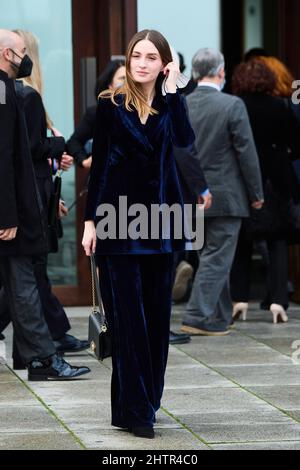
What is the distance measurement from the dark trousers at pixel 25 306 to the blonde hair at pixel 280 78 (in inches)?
125

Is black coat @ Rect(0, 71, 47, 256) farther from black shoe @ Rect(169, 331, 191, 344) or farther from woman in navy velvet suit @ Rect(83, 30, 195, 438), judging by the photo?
black shoe @ Rect(169, 331, 191, 344)

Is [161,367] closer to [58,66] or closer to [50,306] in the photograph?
[50,306]

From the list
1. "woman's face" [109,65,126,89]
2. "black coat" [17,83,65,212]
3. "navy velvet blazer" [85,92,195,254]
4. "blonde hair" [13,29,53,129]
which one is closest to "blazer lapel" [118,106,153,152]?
"navy velvet blazer" [85,92,195,254]

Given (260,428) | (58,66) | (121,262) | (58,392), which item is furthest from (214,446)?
(58,66)

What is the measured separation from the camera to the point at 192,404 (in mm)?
7172

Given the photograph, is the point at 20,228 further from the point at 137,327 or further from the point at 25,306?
the point at 137,327

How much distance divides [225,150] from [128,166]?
10.4 feet

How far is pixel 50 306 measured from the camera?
342 inches

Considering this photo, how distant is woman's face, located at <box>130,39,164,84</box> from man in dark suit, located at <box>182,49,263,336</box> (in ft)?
9.96

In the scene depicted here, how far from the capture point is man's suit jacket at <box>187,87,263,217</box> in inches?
371

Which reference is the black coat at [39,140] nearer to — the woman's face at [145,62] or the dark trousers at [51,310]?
the dark trousers at [51,310]

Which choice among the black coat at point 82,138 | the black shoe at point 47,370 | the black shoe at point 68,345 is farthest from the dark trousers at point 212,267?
the black shoe at point 47,370

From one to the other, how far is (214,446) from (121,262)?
3.09 ft

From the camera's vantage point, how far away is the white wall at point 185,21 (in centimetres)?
1109
